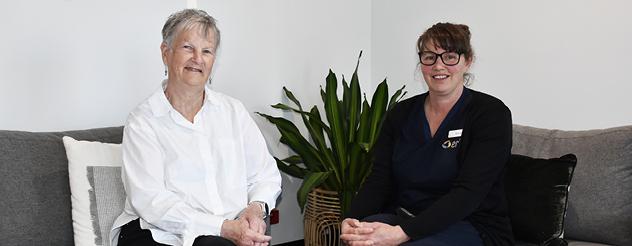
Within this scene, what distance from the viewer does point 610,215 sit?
228 centimetres

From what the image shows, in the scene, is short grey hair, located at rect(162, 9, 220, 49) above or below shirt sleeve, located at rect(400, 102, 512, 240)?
above

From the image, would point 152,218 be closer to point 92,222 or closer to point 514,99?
point 92,222

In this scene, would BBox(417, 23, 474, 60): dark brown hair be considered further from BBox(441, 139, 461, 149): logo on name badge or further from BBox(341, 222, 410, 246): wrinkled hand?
BBox(341, 222, 410, 246): wrinkled hand

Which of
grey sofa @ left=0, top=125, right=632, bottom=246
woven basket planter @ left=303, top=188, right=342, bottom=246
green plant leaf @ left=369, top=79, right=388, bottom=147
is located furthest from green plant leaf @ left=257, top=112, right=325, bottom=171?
grey sofa @ left=0, top=125, right=632, bottom=246

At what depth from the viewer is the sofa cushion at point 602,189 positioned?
2277 millimetres

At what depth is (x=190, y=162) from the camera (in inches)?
86.1

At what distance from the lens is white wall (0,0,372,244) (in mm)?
2719

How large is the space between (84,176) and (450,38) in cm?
133

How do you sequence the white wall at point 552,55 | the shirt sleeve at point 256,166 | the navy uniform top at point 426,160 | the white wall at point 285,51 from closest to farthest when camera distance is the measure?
1. the navy uniform top at point 426,160
2. the shirt sleeve at point 256,166
3. the white wall at point 552,55
4. the white wall at point 285,51

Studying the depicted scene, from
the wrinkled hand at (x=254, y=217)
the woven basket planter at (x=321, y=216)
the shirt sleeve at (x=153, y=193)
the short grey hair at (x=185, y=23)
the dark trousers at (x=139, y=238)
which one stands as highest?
the short grey hair at (x=185, y=23)

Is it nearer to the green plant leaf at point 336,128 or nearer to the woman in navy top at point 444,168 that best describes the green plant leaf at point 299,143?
the green plant leaf at point 336,128

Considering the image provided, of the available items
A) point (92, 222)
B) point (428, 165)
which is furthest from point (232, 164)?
point (428, 165)

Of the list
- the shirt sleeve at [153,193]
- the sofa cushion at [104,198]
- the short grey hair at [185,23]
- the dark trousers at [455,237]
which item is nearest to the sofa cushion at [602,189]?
the dark trousers at [455,237]

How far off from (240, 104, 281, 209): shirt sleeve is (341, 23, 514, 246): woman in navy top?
0.97 ft
